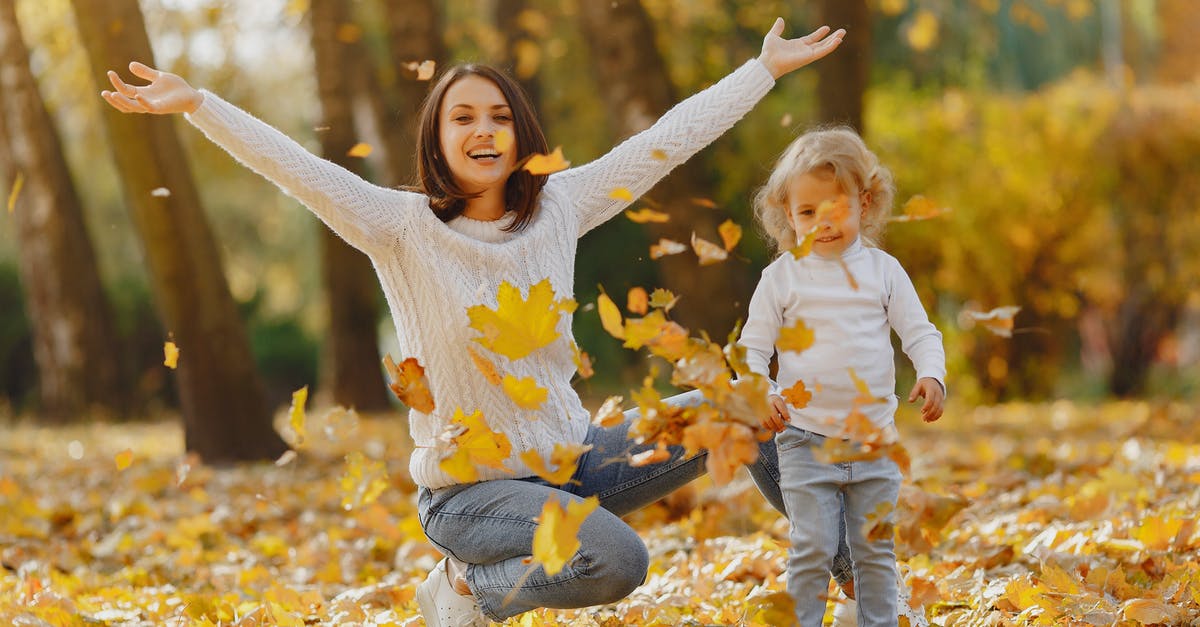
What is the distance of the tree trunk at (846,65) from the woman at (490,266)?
4.33 m

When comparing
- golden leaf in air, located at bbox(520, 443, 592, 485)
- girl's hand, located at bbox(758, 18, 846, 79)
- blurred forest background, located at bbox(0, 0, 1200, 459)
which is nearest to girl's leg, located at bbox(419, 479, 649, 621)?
golden leaf in air, located at bbox(520, 443, 592, 485)

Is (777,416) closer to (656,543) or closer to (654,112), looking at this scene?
(656,543)

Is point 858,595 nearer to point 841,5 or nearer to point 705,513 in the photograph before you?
point 705,513

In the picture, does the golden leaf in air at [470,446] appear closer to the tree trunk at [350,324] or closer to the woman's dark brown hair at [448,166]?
the woman's dark brown hair at [448,166]

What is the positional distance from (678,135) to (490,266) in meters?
0.59

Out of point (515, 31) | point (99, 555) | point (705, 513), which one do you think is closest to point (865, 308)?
point (705, 513)

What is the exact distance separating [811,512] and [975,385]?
9.91 meters

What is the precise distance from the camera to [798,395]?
250cm

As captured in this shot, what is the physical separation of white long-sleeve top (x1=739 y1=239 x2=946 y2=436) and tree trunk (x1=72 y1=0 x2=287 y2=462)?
186 inches

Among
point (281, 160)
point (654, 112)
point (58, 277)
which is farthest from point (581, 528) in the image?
point (58, 277)

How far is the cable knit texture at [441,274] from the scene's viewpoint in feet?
8.75

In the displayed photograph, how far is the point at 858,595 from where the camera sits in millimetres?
2648

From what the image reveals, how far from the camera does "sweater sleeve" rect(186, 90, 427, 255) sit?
2.60 m

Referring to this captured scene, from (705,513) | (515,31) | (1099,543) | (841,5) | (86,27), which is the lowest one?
(1099,543)
